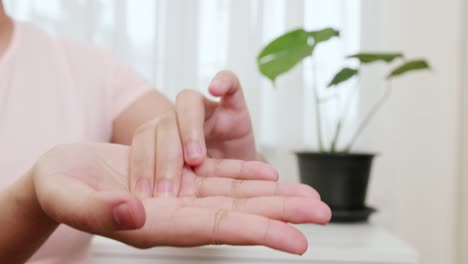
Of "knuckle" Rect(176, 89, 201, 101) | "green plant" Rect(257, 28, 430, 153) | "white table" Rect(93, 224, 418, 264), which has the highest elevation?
"green plant" Rect(257, 28, 430, 153)

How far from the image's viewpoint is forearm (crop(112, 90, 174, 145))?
0.90 metres

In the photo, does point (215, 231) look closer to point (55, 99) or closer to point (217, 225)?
point (217, 225)

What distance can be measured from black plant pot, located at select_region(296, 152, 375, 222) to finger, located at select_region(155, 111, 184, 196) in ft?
1.70

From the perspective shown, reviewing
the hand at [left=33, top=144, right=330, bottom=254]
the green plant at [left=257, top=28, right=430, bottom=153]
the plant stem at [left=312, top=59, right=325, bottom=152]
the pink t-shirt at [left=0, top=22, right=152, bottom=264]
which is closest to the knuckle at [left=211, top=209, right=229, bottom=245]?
the hand at [left=33, top=144, right=330, bottom=254]

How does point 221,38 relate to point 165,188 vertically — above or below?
above

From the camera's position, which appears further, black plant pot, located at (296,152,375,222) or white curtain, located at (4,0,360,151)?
white curtain, located at (4,0,360,151)

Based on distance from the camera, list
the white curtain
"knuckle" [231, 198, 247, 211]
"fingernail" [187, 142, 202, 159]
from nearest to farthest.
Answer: "knuckle" [231, 198, 247, 211] → "fingernail" [187, 142, 202, 159] → the white curtain

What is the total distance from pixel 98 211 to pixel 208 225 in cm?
9

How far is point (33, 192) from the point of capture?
1.78 ft

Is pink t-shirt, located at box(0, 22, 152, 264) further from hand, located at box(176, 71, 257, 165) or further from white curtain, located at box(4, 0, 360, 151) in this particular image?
white curtain, located at box(4, 0, 360, 151)

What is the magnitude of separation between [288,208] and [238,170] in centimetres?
15

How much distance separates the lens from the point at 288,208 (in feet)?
1.55

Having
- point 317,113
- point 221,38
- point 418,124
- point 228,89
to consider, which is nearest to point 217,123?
point 228,89

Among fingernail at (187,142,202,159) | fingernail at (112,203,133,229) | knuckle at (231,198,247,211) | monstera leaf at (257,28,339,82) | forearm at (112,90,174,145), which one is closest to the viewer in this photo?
fingernail at (112,203,133,229)
